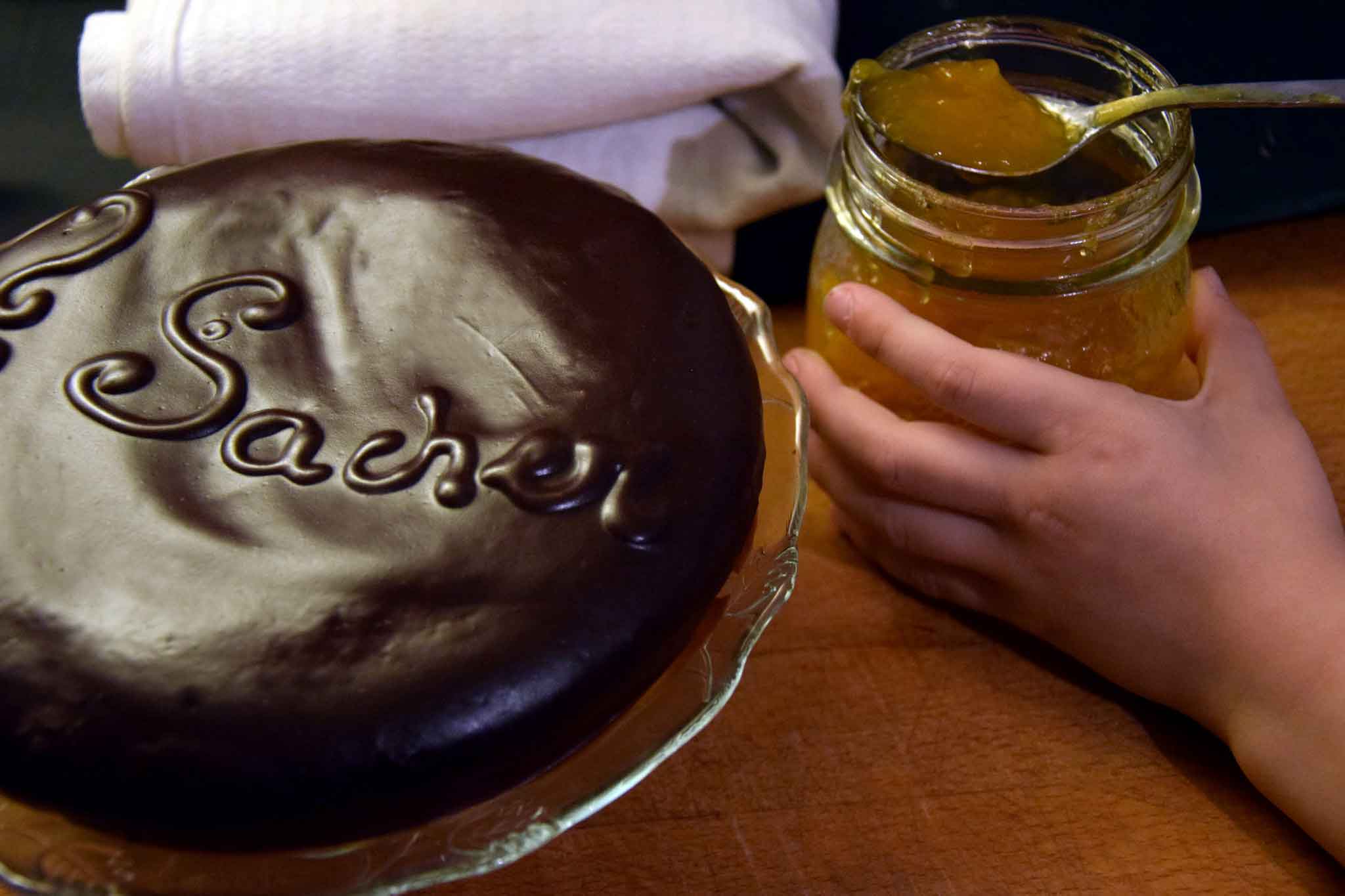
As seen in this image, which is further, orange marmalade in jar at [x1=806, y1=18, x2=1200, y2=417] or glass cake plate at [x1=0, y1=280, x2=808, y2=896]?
orange marmalade in jar at [x1=806, y1=18, x2=1200, y2=417]

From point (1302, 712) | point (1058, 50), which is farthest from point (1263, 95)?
point (1302, 712)

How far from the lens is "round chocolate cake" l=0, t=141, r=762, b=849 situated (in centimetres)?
47

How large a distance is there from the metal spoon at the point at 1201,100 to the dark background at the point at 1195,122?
10.7 inches

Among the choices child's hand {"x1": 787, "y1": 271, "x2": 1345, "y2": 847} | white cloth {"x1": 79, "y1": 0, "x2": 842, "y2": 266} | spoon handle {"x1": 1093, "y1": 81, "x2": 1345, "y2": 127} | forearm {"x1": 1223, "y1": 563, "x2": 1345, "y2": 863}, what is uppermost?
spoon handle {"x1": 1093, "y1": 81, "x2": 1345, "y2": 127}

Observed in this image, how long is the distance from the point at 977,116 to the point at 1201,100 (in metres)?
0.11

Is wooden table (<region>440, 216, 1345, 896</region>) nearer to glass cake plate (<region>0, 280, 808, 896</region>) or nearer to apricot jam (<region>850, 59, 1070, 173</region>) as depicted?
glass cake plate (<region>0, 280, 808, 896</region>)

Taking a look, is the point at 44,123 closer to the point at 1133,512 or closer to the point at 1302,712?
the point at 1133,512

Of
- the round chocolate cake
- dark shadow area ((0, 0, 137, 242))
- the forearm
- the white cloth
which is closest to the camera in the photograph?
the round chocolate cake

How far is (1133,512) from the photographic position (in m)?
0.63

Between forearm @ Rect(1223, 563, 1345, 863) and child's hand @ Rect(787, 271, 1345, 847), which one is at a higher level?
child's hand @ Rect(787, 271, 1345, 847)

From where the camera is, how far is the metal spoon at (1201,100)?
24.7 inches

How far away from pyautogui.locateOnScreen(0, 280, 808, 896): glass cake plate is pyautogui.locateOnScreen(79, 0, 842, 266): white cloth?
44 centimetres

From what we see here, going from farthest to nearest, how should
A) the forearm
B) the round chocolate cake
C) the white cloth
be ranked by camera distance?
the white cloth, the forearm, the round chocolate cake

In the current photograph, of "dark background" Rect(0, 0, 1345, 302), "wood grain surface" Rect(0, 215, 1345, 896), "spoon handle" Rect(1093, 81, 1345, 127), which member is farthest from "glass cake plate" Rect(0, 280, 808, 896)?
"dark background" Rect(0, 0, 1345, 302)
